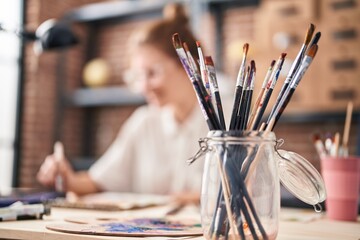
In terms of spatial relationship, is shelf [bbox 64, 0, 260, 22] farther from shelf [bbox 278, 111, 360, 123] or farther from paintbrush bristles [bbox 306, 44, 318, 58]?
paintbrush bristles [bbox 306, 44, 318, 58]

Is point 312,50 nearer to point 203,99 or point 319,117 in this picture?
point 203,99

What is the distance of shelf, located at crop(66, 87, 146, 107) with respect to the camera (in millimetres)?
3545

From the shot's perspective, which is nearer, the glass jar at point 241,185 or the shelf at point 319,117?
the glass jar at point 241,185

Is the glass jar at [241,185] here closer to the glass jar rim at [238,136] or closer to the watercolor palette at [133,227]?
the glass jar rim at [238,136]

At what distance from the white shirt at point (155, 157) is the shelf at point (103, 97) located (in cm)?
130

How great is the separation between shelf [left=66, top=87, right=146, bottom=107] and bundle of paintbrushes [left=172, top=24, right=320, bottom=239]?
2735mm

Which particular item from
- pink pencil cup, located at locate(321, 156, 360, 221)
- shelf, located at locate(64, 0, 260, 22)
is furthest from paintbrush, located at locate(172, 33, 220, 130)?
shelf, located at locate(64, 0, 260, 22)

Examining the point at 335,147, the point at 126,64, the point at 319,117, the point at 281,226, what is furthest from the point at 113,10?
the point at 281,226

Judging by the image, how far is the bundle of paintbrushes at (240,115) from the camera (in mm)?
694

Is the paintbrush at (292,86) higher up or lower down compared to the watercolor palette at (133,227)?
higher up

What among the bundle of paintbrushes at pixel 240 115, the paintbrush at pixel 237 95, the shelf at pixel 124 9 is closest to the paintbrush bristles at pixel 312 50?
the bundle of paintbrushes at pixel 240 115

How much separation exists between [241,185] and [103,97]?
303 cm

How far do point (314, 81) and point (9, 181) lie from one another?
2256 mm

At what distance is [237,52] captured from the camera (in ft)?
10.1
